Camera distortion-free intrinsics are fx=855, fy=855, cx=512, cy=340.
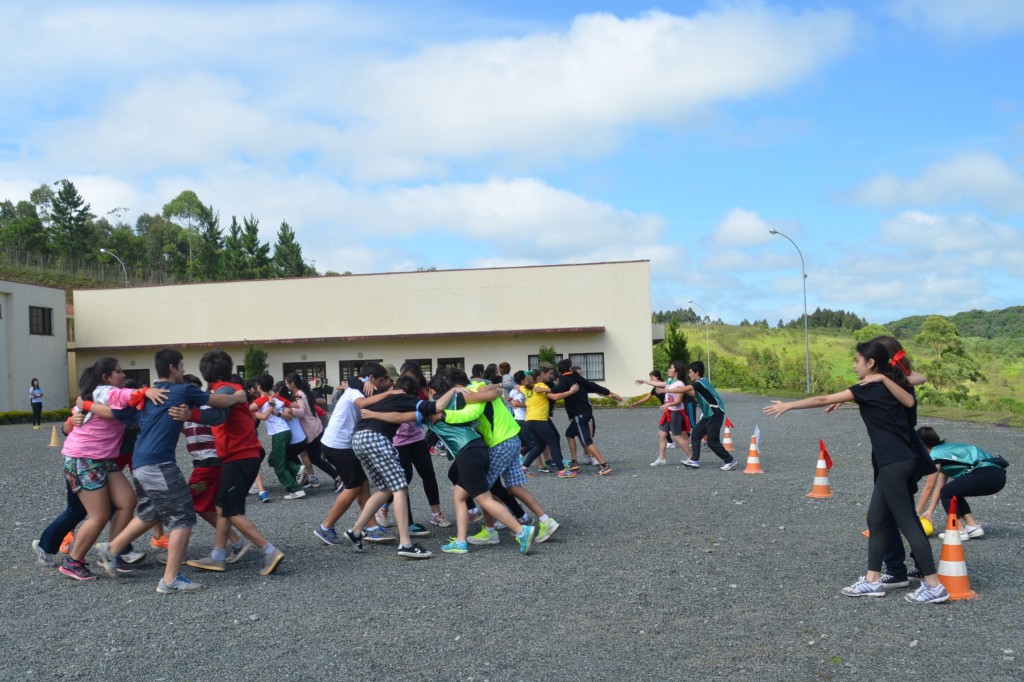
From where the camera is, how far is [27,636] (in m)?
5.56

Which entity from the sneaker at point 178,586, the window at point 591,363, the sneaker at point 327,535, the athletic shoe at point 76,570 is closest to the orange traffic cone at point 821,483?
the sneaker at point 327,535

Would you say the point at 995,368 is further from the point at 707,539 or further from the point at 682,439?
the point at 707,539

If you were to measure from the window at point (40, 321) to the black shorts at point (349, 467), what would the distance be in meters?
37.8

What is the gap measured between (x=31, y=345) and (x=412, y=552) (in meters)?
38.8

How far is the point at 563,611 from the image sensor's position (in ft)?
19.3

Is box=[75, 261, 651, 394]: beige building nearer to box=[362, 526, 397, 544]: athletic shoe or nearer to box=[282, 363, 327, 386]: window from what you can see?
box=[282, 363, 327, 386]: window

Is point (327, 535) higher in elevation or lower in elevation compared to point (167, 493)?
lower

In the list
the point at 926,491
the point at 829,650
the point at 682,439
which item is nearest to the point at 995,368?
the point at 682,439

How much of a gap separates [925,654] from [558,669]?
2.08 metres

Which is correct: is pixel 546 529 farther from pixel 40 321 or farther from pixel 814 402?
pixel 40 321

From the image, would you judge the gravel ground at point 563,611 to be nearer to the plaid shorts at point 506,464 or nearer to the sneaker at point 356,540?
the sneaker at point 356,540

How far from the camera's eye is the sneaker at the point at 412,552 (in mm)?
7422

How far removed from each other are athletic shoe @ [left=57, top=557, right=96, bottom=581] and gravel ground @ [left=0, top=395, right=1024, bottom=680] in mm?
133

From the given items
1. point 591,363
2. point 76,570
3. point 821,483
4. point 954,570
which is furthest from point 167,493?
point 591,363
